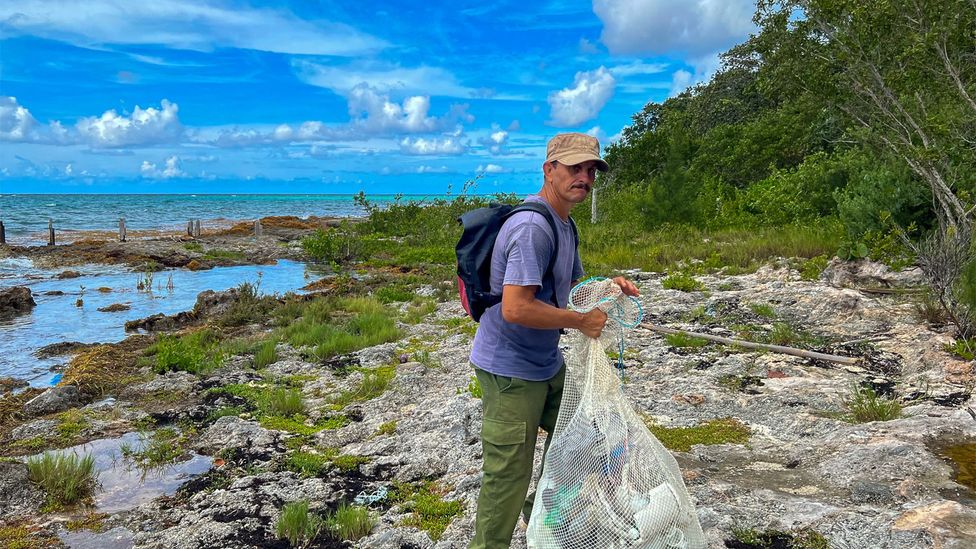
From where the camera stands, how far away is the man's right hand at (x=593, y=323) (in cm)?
282

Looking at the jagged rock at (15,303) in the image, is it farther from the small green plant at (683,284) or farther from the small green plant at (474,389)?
the small green plant at (683,284)

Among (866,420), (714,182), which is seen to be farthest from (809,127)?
(866,420)

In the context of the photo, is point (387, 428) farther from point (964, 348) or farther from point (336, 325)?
point (964, 348)

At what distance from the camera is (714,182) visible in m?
23.3

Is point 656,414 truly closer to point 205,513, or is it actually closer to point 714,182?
point 205,513

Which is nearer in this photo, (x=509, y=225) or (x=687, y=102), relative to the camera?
(x=509, y=225)

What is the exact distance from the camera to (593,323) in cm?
284

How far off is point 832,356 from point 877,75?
5453mm

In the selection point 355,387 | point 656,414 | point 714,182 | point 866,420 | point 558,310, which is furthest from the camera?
point 714,182

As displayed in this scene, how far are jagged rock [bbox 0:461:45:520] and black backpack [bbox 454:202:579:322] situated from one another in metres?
4.18

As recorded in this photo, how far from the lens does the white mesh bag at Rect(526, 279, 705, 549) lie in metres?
2.76

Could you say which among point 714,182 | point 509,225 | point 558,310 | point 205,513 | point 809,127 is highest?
point 809,127

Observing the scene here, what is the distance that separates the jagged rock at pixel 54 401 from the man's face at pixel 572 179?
7.00 meters

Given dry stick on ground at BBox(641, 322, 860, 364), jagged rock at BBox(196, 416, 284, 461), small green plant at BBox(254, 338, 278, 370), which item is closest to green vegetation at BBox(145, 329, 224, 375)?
small green plant at BBox(254, 338, 278, 370)
